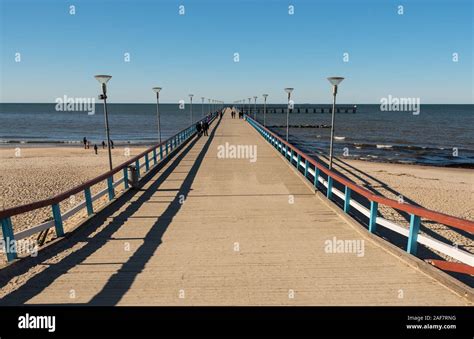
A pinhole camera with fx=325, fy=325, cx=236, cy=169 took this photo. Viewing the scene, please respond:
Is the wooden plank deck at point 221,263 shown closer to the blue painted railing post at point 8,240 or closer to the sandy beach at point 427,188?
the blue painted railing post at point 8,240

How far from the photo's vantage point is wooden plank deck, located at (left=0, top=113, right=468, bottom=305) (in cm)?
480

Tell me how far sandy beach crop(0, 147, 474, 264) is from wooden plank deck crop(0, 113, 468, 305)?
13.7 feet

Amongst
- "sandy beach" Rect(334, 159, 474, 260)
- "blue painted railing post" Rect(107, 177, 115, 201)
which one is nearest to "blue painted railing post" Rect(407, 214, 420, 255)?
"sandy beach" Rect(334, 159, 474, 260)

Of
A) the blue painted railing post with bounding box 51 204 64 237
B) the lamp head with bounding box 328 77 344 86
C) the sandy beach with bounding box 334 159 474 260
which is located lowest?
the sandy beach with bounding box 334 159 474 260

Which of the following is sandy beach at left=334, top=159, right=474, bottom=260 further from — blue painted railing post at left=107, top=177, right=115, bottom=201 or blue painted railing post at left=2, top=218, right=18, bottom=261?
blue painted railing post at left=2, top=218, right=18, bottom=261

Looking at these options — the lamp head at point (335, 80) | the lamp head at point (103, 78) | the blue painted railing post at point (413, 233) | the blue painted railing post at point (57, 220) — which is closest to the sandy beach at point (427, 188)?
the lamp head at point (335, 80)

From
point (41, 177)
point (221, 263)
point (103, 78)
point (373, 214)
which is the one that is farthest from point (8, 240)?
point (41, 177)

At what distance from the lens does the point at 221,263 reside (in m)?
5.90

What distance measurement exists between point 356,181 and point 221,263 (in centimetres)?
1600

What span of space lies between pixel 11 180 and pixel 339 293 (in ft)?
74.8

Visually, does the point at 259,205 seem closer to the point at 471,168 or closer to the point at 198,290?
the point at 198,290

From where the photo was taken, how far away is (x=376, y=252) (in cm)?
629

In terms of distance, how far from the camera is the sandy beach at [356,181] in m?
13.4
